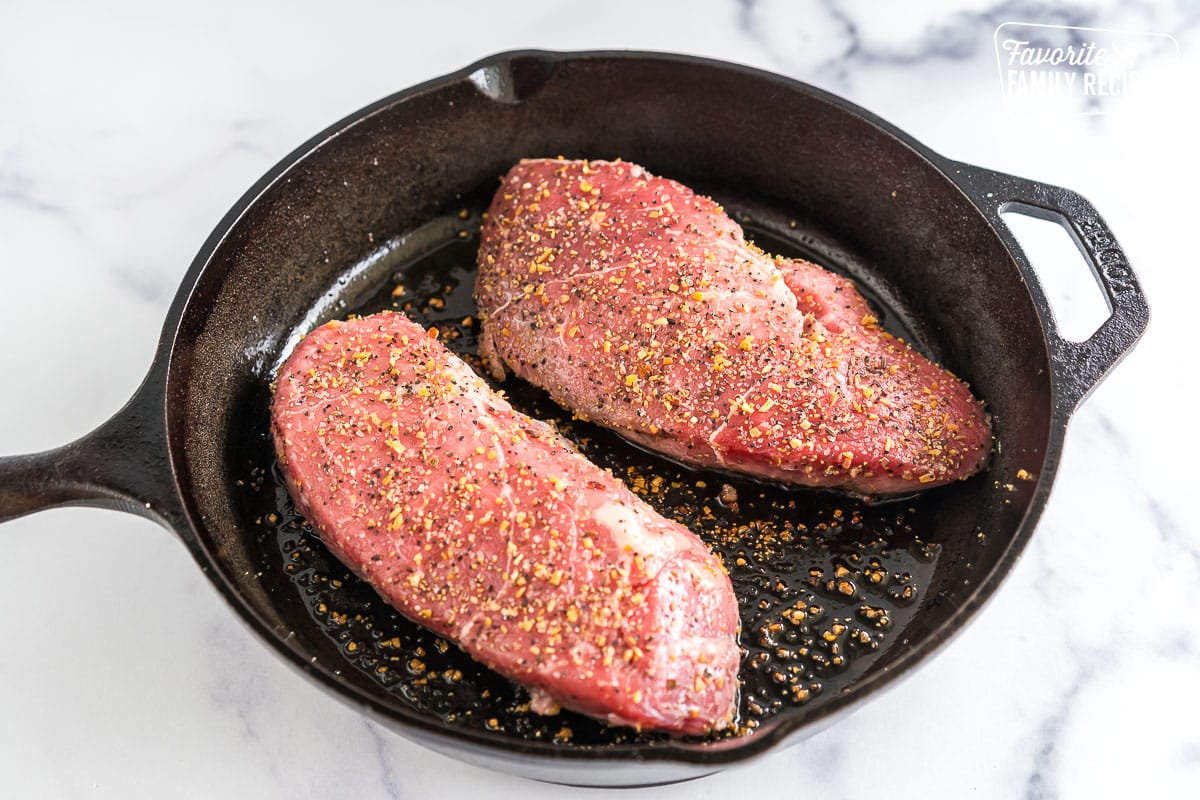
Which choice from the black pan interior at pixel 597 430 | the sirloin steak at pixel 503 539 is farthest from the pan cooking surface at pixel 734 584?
the sirloin steak at pixel 503 539

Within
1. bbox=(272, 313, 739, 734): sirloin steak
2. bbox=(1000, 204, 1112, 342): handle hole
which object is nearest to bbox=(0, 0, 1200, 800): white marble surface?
bbox=(1000, 204, 1112, 342): handle hole

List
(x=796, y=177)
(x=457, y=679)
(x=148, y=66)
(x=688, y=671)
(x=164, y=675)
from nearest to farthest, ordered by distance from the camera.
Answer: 1. (x=688, y=671)
2. (x=457, y=679)
3. (x=164, y=675)
4. (x=796, y=177)
5. (x=148, y=66)

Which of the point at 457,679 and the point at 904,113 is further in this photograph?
the point at 904,113

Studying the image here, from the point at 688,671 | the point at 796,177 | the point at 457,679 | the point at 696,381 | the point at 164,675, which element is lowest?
the point at 164,675

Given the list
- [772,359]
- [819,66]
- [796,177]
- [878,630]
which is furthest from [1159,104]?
[878,630]

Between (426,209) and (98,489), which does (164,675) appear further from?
(426,209)

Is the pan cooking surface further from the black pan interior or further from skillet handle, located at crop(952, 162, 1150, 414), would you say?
skillet handle, located at crop(952, 162, 1150, 414)

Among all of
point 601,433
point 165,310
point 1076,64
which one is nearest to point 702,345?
point 601,433
